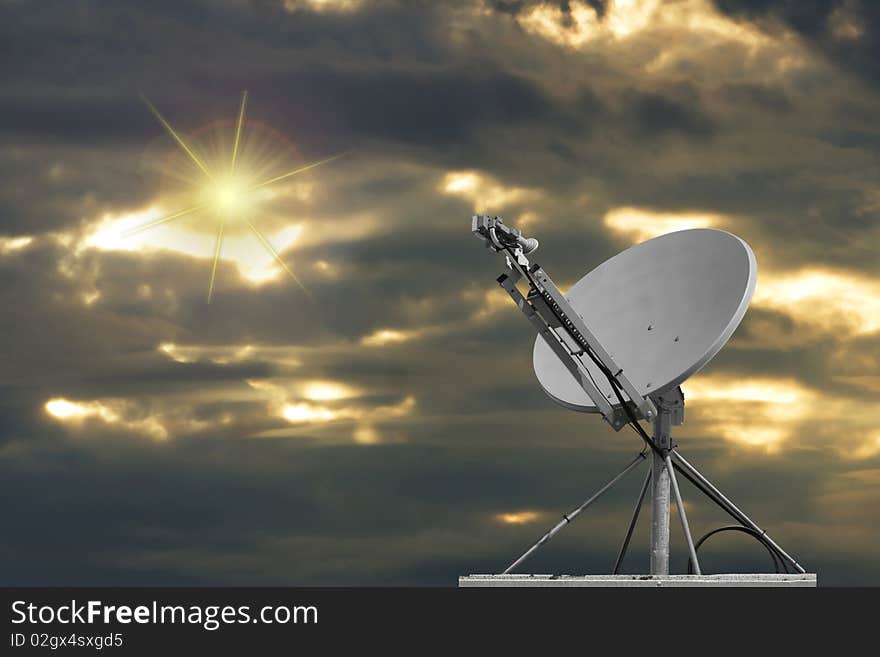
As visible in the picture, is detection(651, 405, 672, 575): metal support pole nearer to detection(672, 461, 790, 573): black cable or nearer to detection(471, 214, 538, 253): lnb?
detection(672, 461, 790, 573): black cable

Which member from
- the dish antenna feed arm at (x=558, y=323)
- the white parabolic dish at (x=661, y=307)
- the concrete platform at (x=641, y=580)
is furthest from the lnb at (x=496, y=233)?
the concrete platform at (x=641, y=580)

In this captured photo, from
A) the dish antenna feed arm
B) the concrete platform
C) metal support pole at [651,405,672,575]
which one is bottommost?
the concrete platform

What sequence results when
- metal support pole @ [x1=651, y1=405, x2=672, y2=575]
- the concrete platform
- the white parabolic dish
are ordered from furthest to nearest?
metal support pole @ [x1=651, y1=405, x2=672, y2=575] → the white parabolic dish → the concrete platform

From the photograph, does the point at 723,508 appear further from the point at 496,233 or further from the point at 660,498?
the point at 496,233

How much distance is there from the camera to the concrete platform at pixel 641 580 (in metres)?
37.3

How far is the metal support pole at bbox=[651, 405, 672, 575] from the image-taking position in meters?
39.8

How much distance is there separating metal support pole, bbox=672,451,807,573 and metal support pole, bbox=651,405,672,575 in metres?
0.52

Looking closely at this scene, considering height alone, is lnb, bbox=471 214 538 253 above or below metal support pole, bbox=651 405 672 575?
above

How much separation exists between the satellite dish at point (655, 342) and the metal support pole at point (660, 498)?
3 cm

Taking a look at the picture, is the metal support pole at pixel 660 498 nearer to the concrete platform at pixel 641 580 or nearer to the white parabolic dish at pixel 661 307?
the white parabolic dish at pixel 661 307

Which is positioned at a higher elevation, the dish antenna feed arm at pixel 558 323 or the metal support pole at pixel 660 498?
the dish antenna feed arm at pixel 558 323

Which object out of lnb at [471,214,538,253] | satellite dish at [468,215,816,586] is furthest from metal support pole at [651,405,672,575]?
lnb at [471,214,538,253]

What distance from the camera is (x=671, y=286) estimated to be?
41375 millimetres

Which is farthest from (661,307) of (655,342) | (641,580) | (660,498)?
(641,580)
